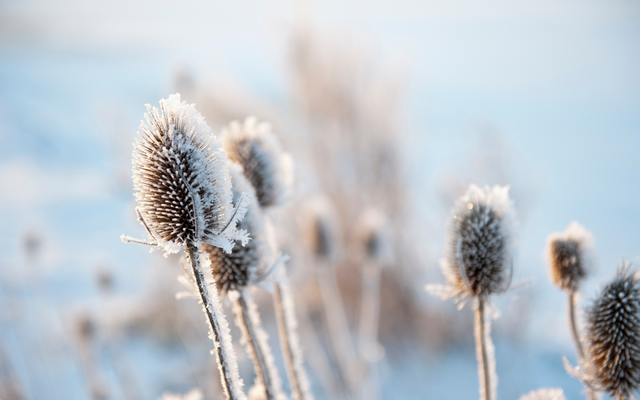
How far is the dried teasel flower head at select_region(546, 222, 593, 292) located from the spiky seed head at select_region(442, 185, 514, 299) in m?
0.38

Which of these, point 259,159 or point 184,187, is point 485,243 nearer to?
point 259,159

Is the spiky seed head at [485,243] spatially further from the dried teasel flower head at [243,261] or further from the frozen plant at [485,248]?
the dried teasel flower head at [243,261]

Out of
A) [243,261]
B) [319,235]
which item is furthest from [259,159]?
[319,235]

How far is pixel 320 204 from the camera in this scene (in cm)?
404

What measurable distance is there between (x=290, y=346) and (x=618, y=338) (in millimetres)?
1269

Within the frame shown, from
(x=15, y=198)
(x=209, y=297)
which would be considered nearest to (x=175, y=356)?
(x=209, y=297)

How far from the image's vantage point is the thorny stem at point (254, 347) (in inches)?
51.4

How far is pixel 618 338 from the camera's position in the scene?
1.43 metres

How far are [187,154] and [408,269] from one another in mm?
6718

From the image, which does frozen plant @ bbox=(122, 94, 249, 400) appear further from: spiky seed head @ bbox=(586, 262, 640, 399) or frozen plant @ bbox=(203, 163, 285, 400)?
spiky seed head @ bbox=(586, 262, 640, 399)

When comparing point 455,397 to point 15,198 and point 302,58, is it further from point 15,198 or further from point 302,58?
point 15,198

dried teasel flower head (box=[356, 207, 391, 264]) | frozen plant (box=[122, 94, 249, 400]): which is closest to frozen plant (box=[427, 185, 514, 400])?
frozen plant (box=[122, 94, 249, 400])

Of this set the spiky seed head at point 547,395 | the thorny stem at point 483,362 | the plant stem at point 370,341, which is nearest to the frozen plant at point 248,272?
the thorny stem at point 483,362

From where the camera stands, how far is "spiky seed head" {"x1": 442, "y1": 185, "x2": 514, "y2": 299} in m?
1.53
